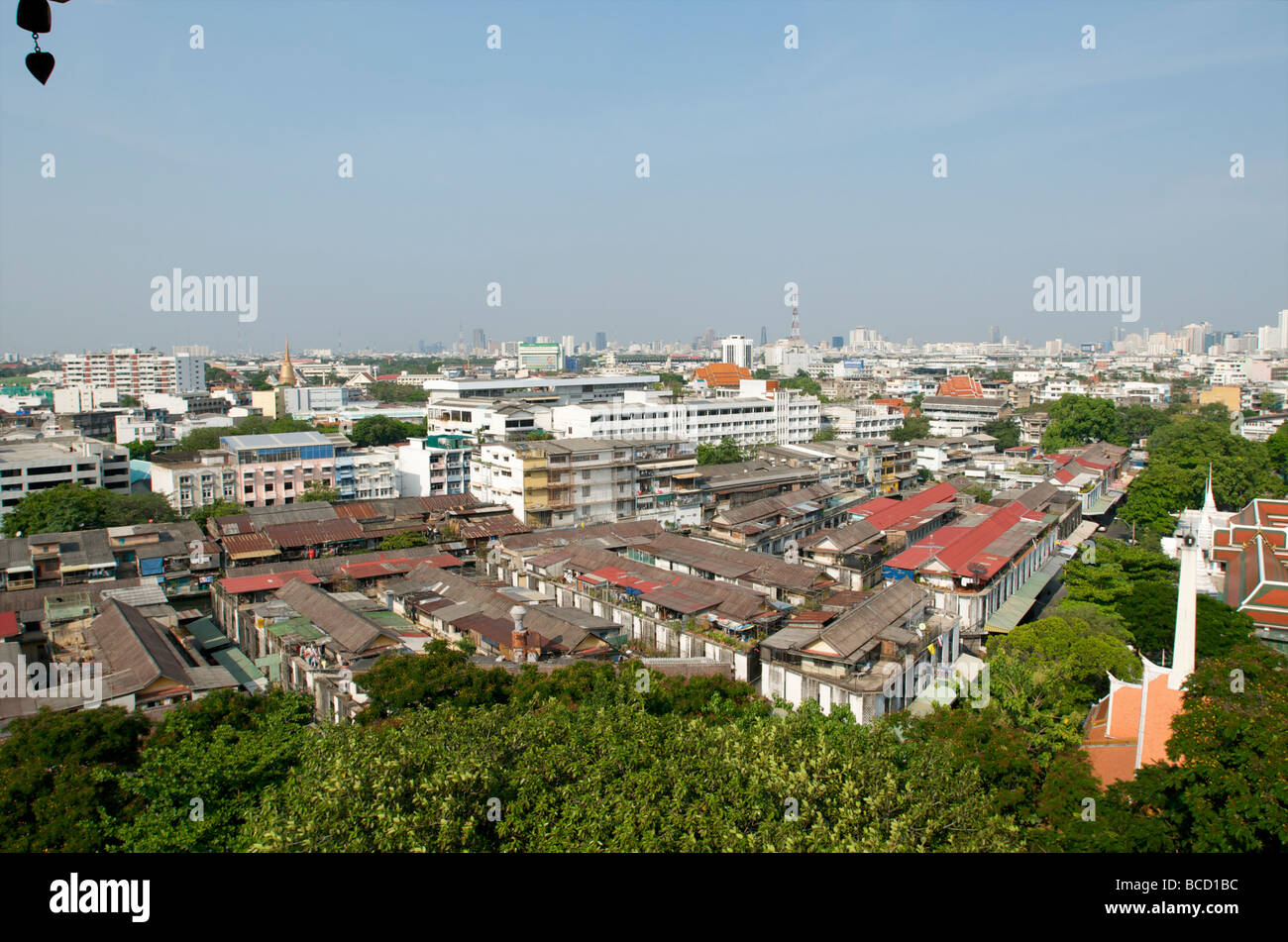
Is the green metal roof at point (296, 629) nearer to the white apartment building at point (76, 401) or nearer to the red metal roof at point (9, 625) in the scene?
the red metal roof at point (9, 625)

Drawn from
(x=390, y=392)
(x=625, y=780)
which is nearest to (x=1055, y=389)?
(x=390, y=392)

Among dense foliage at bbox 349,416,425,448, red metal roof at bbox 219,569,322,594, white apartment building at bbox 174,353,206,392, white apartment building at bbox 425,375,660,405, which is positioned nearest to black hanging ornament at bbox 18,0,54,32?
red metal roof at bbox 219,569,322,594

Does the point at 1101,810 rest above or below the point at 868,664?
above

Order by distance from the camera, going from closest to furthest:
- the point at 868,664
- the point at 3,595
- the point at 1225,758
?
1. the point at 1225,758
2. the point at 868,664
3. the point at 3,595

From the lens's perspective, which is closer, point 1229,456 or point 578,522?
point 578,522
